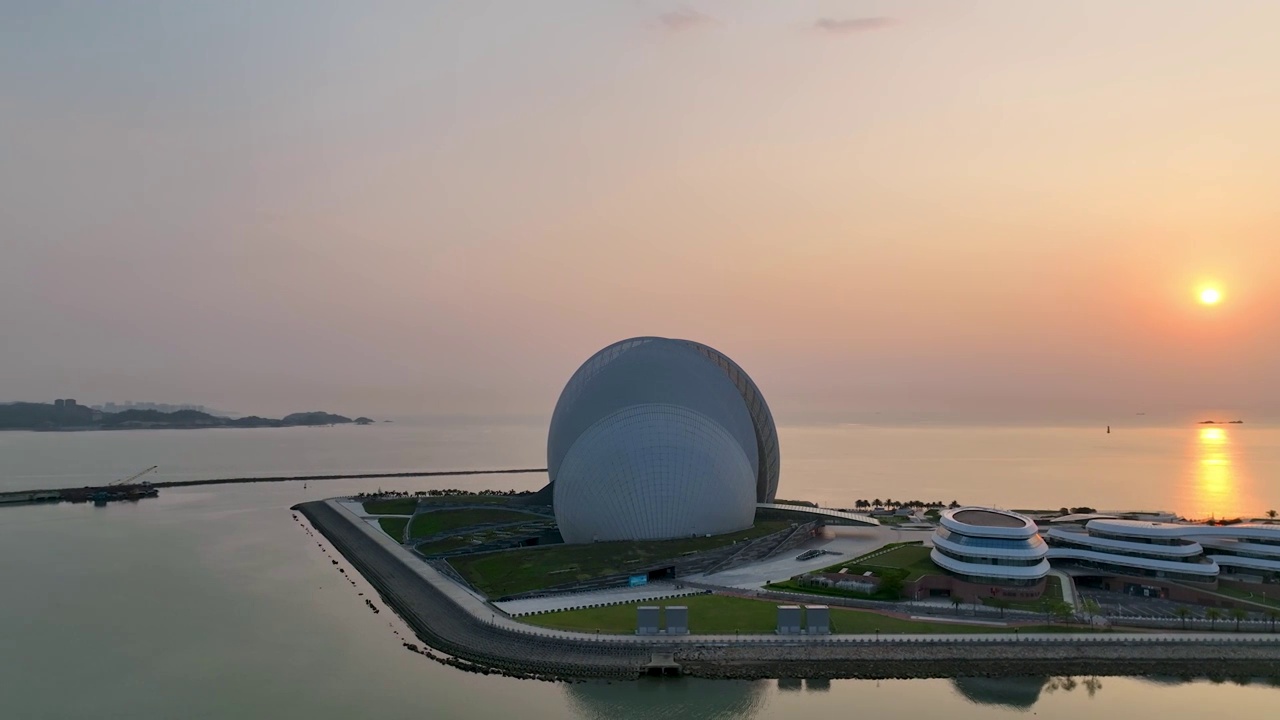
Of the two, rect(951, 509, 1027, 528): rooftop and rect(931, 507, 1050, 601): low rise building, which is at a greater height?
rect(951, 509, 1027, 528): rooftop

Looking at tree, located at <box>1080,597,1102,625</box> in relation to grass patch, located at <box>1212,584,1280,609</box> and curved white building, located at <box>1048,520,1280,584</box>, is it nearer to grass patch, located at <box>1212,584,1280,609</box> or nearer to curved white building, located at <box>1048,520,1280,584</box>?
curved white building, located at <box>1048,520,1280,584</box>

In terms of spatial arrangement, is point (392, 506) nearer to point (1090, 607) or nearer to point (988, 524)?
point (988, 524)

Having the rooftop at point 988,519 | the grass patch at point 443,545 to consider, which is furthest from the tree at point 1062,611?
the grass patch at point 443,545

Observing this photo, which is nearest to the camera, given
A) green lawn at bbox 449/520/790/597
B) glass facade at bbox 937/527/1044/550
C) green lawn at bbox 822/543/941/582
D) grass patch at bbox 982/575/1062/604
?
grass patch at bbox 982/575/1062/604

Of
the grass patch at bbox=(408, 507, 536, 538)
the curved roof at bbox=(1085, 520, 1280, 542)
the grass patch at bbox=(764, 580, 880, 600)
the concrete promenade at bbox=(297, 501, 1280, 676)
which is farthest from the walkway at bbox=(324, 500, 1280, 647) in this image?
the grass patch at bbox=(408, 507, 536, 538)

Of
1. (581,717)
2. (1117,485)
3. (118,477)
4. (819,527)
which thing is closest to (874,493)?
(1117,485)
